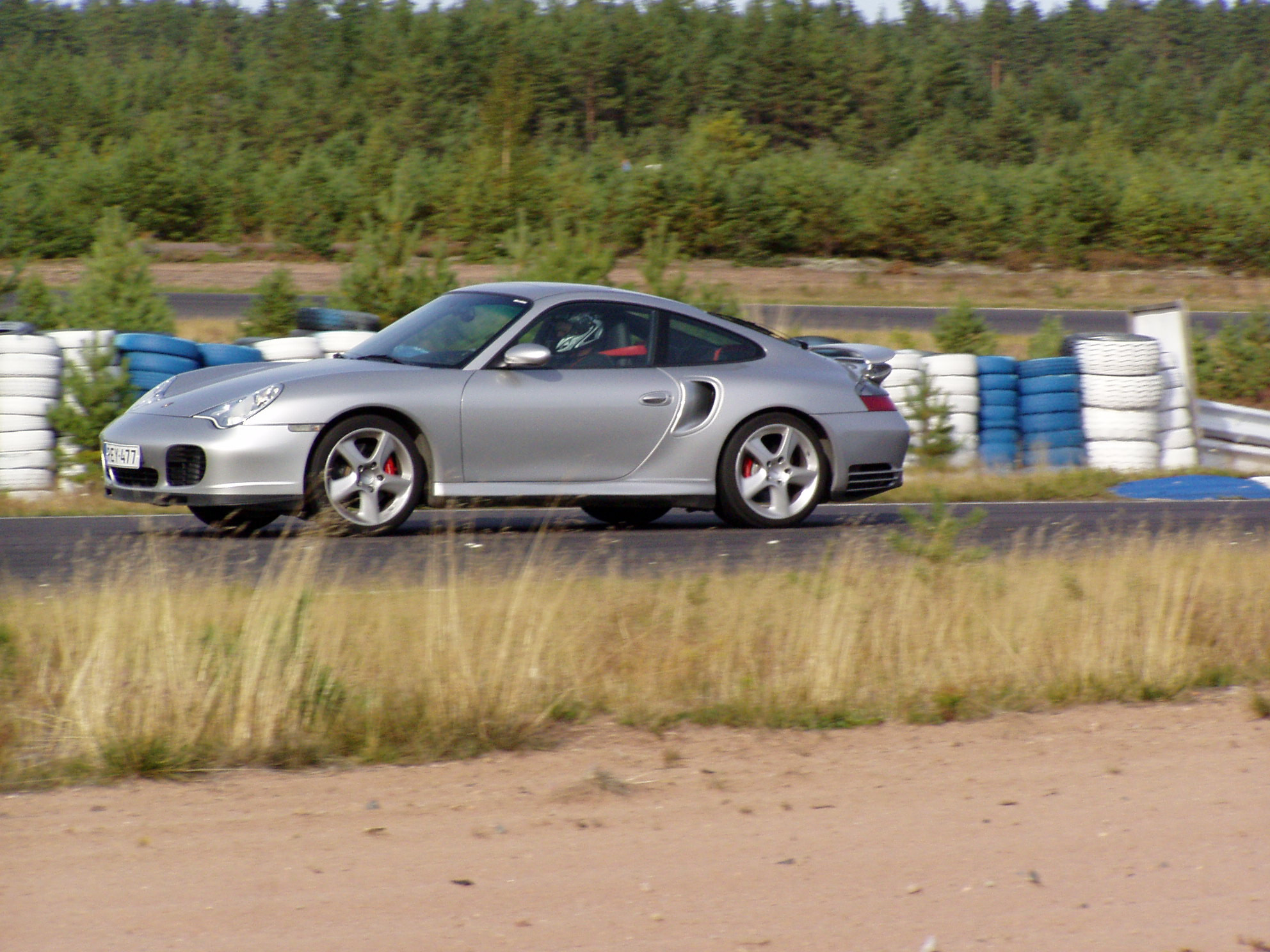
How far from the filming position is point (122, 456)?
822 centimetres

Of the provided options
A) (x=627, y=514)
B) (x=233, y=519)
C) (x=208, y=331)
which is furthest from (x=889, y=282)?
(x=233, y=519)

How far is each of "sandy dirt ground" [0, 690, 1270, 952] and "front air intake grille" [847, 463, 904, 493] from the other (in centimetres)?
435

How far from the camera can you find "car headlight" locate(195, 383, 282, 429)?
315 inches

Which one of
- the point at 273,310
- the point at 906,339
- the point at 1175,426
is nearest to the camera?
the point at 1175,426

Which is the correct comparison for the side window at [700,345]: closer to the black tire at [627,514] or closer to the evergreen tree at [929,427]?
the black tire at [627,514]

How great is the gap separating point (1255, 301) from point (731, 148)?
27166 millimetres

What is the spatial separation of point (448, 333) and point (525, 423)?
774 millimetres

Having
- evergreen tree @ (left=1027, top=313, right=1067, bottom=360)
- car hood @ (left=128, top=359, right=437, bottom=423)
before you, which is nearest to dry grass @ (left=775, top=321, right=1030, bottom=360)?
evergreen tree @ (left=1027, top=313, right=1067, bottom=360)

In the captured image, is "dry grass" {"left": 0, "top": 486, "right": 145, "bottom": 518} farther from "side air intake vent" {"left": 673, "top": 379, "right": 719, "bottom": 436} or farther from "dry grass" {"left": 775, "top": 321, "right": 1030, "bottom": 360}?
"dry grass" {"left": 775, "top": 321, "right": 1030, "bottom": 360}

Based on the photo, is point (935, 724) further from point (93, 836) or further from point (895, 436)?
point (895, 436)

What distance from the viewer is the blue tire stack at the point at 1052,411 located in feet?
46.3

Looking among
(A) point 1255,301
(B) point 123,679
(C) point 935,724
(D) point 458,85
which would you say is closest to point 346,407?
(B) point 123,679

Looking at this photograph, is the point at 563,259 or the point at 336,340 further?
the point at 563,259

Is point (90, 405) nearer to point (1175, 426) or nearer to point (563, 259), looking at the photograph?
point (563, 259)
